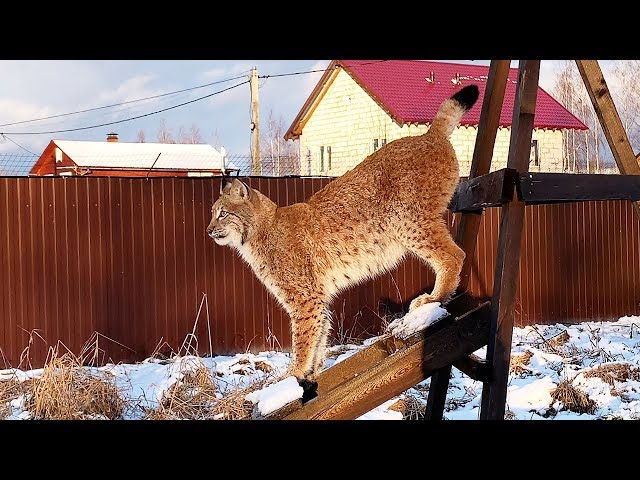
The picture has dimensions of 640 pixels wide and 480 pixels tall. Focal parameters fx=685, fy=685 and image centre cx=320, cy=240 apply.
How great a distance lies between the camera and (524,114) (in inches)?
143

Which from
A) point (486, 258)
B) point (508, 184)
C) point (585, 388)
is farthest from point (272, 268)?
point (486, 258)

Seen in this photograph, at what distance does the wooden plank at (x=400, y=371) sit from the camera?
3.46m

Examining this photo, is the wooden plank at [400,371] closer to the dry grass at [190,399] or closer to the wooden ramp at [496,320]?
the wooden ramp at [496,320]

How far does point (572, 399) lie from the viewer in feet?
20.7

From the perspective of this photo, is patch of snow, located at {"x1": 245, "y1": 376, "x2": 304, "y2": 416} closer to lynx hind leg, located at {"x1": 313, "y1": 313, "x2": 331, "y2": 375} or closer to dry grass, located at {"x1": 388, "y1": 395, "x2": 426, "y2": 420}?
lynx hind leg, located at {"x1": 313, "y1": 313, "x2": 331, "y2": 375}

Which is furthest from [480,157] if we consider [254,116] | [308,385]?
[254,116]

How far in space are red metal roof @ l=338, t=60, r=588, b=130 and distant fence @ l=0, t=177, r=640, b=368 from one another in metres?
8.58

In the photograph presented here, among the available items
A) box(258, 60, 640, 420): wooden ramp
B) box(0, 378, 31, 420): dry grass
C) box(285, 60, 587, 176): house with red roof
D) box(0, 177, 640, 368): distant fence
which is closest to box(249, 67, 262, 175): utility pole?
box(285, 60, 587, 176): house with red roof

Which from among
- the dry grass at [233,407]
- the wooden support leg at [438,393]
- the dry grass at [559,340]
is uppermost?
the wooden support leg at [438,393]

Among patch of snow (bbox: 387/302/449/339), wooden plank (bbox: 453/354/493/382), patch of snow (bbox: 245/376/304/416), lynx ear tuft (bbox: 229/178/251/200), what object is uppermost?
lynx ear tuft (bbox: 229/178/251/200)

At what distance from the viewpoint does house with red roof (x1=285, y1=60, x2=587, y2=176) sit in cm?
1791

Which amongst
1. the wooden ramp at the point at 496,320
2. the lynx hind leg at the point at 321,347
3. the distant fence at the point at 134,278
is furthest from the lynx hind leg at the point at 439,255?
the distant fence at the point at 134,278

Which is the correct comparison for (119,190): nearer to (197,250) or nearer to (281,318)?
(197,250)

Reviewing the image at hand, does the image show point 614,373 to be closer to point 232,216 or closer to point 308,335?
point 308,335
